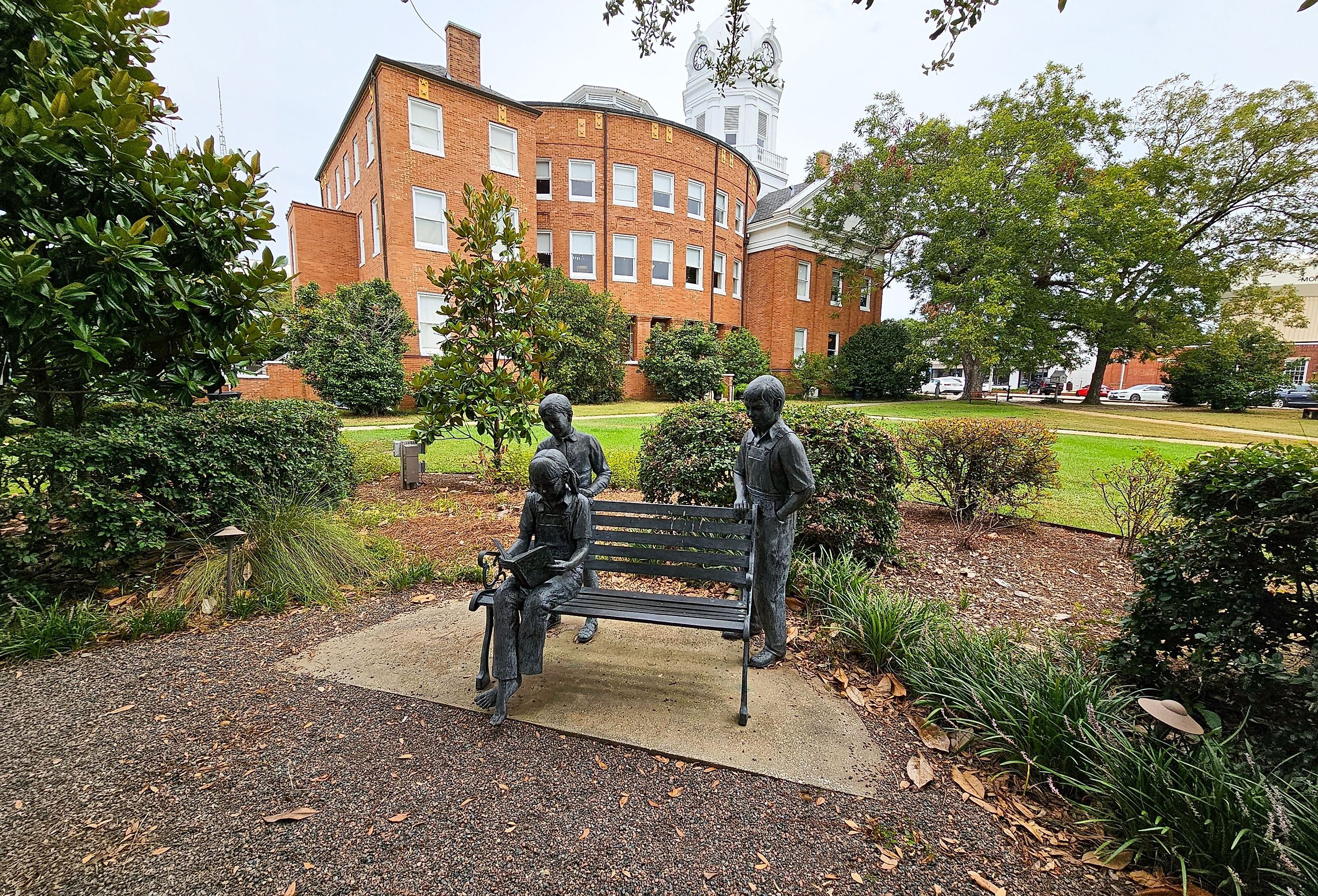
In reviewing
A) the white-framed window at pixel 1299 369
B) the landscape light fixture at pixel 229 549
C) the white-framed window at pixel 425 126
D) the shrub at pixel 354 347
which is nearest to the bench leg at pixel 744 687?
the landscape light fixture at pixel 229 549

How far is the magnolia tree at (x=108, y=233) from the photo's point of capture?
3270mm

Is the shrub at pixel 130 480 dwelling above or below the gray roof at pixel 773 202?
below

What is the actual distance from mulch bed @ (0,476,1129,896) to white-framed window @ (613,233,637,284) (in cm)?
2349

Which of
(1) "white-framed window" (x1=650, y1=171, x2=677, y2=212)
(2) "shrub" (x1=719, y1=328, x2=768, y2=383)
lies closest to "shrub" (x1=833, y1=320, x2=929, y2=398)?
(2) "shrub" (x1=719, y1=328, x2=768, y2=383)

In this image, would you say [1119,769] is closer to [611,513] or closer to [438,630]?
[611,513]

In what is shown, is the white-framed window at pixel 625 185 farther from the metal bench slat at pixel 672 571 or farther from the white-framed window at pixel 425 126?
the metal bench slat at pixel 672 571

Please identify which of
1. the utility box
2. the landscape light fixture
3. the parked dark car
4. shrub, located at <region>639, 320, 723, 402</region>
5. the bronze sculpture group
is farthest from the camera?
the parked dark car

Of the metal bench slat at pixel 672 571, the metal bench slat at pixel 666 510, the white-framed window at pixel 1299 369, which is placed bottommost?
the metal bench slat at pixel 672 571

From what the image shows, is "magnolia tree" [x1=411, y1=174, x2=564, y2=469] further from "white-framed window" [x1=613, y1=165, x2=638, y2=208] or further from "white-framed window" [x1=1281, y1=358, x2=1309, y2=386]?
"white-framed window" [x1=1281, y1=358, x2=1309, y2=386]

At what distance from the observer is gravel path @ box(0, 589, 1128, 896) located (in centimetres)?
192

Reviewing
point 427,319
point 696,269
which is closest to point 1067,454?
point 427,319

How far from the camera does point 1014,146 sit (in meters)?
22.6

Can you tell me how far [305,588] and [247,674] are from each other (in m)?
1.12

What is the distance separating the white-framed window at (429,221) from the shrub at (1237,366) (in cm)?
3256
